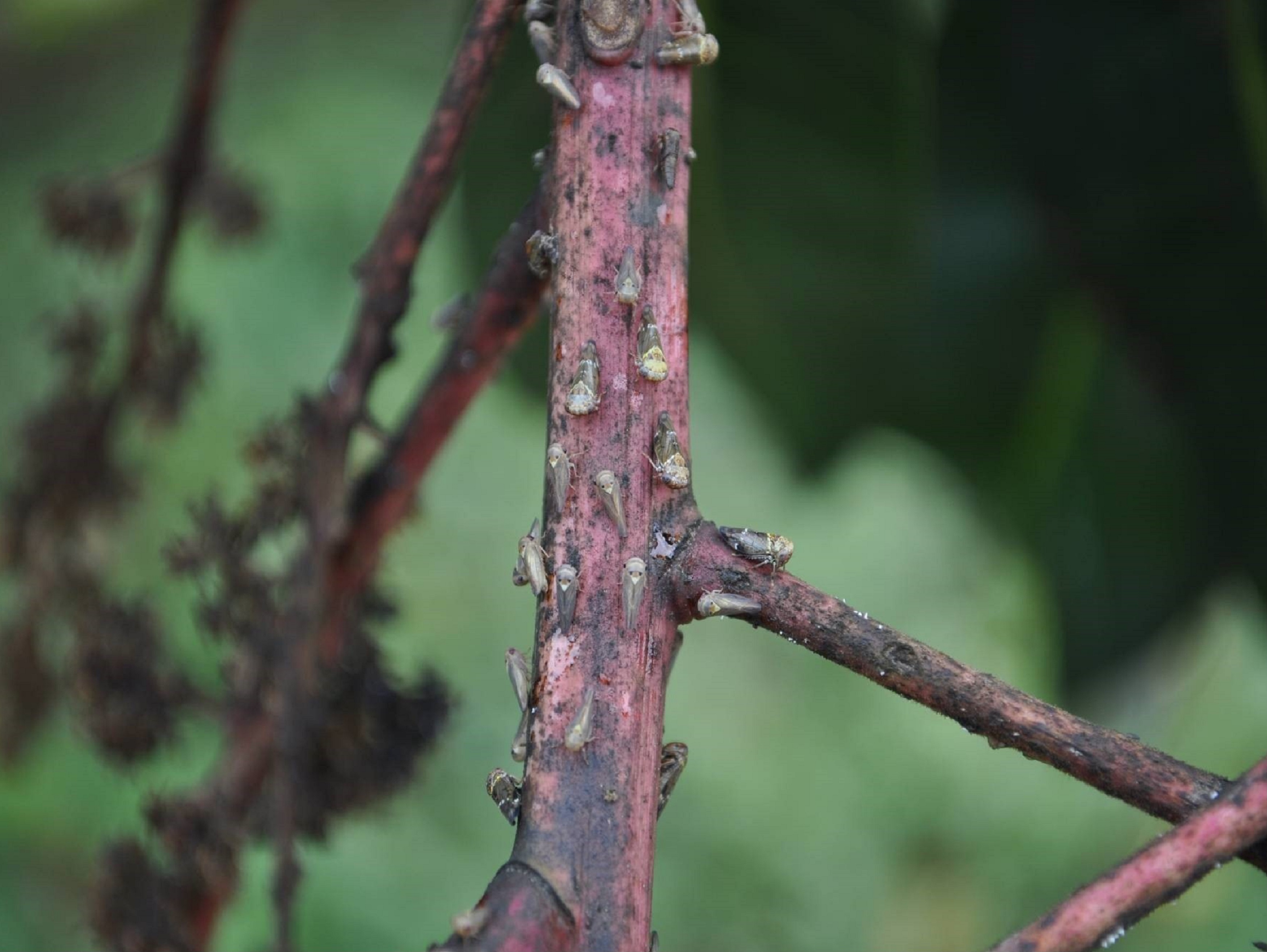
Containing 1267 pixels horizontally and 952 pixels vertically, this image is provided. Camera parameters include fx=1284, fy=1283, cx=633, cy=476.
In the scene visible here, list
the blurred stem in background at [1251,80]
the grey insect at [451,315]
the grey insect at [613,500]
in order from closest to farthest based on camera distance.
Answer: the grey insect at [613,500], the grey insect at [451,315], the blurred stem in background at [1251,80]

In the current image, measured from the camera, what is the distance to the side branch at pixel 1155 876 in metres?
0.43

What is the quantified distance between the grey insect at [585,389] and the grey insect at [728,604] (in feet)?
0.31

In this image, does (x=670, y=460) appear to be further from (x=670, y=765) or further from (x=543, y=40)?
(x=543, y=40)

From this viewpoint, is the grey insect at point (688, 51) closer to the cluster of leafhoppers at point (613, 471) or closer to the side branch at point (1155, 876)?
the cluster of leafhoppers at point (613, 471)

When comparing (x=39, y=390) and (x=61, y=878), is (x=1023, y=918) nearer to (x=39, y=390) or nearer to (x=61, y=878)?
(x=61, y=878)

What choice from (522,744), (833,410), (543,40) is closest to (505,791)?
(522,744)

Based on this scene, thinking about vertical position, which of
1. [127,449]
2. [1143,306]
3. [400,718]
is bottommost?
[400,718]

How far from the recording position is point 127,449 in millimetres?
1406

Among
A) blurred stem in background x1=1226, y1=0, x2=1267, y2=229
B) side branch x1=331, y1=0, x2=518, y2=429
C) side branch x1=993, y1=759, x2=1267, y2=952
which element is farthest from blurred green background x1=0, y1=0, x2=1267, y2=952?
side branch x1=993, y1=759, x2=1267, y2=952

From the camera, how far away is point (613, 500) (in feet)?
1.75

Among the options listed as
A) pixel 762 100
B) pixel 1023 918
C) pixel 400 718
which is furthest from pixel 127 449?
pixel 1023 918

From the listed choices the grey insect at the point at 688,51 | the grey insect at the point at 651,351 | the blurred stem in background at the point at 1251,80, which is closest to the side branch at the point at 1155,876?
the grey insect at the point at 651,351

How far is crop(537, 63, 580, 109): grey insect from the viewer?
0.57 metres

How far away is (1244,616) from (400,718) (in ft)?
6.04
